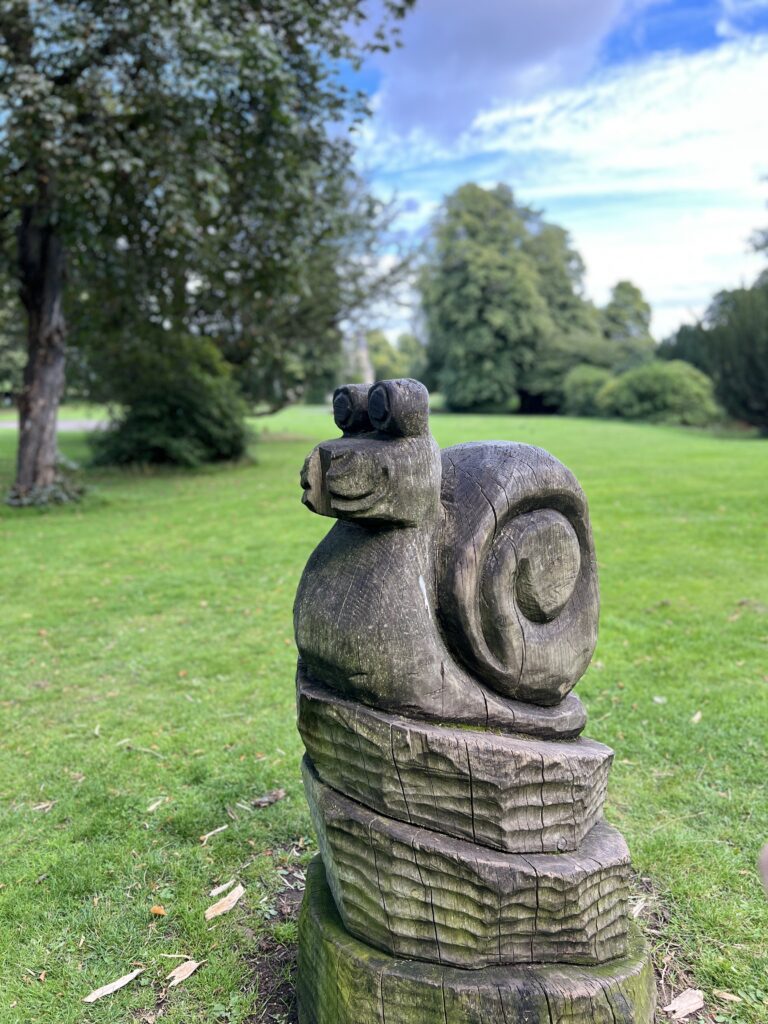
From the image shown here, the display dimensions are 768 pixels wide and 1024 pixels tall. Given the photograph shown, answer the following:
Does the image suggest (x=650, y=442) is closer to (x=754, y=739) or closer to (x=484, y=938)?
(x=754, y=739)

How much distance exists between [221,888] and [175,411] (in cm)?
1595

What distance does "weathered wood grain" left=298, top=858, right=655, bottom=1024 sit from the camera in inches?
82.6

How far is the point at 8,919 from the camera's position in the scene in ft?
10.5

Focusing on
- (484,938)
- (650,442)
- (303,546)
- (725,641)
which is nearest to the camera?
(484,938)

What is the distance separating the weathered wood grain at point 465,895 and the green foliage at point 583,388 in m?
40.6

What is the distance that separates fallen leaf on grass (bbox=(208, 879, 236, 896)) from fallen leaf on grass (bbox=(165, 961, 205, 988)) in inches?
16.1

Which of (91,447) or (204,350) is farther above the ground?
(204,350)

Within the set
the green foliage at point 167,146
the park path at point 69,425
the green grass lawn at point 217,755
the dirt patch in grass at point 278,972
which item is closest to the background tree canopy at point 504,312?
the park path at point 69,425

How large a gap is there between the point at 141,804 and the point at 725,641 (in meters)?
4.80

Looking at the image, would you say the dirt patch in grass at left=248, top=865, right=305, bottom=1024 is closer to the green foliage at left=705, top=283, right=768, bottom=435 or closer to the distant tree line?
the green foliage at left=705, top=283, right=768, bottom=435

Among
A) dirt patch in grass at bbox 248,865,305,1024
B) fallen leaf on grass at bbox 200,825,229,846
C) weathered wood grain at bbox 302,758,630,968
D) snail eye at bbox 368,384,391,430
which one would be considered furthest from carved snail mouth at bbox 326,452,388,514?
fallen leaf on grass at bbox 200,825,229,846

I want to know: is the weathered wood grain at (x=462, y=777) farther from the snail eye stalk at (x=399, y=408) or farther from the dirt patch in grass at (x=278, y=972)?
the dirt patch in grass at (x=278, y=972)

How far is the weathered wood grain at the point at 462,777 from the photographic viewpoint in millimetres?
2148

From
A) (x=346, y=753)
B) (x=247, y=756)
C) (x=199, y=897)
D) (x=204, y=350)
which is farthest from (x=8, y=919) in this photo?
(x=204, y=350)
